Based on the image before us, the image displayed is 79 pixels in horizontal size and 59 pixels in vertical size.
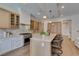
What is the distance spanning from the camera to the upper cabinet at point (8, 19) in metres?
4.39

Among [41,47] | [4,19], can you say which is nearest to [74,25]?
[41,47]

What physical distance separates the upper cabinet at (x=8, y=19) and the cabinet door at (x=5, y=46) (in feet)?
2.07

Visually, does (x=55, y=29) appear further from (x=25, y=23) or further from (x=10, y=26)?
(x=10, y=26)

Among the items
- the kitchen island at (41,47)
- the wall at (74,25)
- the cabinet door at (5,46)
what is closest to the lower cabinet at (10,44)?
the cabinet door at (5,46)

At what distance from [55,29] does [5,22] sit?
2249 millimetres

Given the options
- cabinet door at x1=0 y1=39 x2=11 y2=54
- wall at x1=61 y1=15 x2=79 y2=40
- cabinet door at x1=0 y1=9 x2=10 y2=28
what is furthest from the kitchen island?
wall at x1=61 y1=15 x2=79 y2=40

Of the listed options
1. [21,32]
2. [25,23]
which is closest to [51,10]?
[25,23]

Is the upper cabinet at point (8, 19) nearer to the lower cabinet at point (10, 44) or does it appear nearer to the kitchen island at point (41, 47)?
the lower cabinet at point (10, 44)

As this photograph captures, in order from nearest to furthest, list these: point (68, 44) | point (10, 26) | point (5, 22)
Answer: point (5, 22) → point (10, 26) → point (68, 44)

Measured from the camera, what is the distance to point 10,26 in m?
4.97

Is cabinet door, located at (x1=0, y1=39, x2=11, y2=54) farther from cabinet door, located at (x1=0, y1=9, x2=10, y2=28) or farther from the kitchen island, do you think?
the kitchen island

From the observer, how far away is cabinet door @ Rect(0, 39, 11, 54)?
4035mm

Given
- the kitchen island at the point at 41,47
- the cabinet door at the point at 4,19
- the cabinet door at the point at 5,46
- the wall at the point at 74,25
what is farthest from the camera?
the wall at the point at 74,25

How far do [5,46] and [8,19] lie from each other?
119 cm
